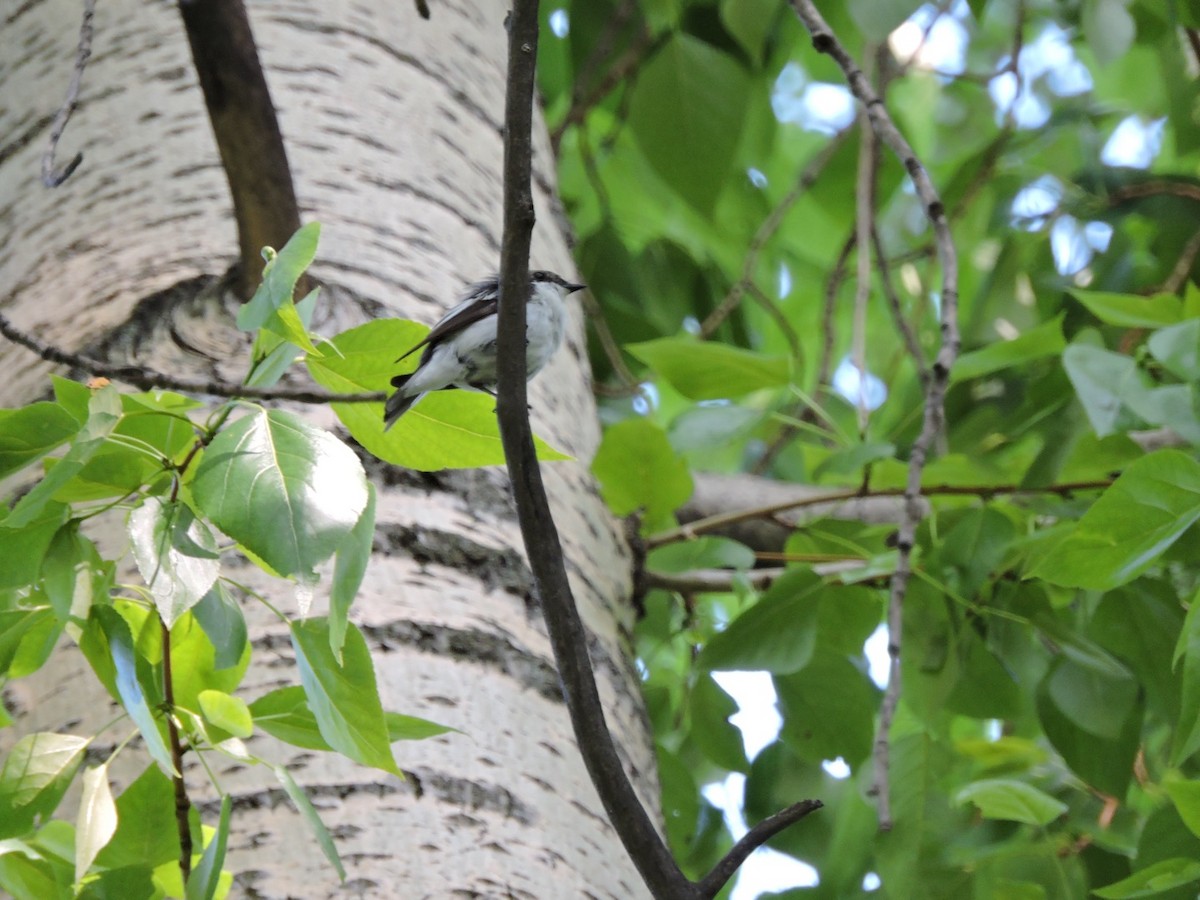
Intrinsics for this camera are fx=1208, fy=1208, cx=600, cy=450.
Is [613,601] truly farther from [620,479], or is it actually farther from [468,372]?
[468,372]

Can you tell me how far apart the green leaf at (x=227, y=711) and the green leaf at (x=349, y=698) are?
0.05 meters

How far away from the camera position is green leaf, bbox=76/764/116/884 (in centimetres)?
85

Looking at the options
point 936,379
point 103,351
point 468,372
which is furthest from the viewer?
point 468,372

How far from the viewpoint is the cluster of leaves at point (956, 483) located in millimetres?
1501

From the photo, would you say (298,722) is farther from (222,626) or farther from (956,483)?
(956,483)

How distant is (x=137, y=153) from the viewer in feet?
5.37

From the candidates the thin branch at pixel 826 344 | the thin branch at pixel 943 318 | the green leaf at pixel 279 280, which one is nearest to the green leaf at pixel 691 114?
the thin branch at pixel 826 344

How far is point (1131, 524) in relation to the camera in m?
1.15

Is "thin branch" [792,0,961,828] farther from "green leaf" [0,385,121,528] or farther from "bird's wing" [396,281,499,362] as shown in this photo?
"green leaf" [0,385,121,528]

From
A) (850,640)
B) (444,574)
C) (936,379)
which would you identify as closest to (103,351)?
(444,574)

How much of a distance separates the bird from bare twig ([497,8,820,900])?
0.52 metres

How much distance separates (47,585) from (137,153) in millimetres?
940

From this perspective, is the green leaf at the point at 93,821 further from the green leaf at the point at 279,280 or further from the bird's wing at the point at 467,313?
the bird's wing at the point at 467,313

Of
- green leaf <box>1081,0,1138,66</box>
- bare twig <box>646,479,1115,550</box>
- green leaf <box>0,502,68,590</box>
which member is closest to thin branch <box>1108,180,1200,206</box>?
green leaf <box>1081,0,1138,66</box>
